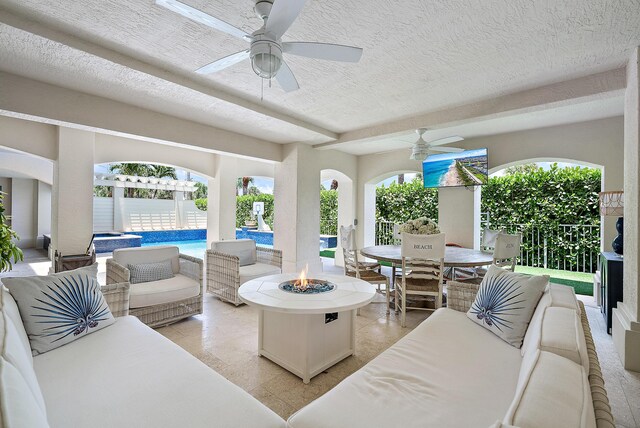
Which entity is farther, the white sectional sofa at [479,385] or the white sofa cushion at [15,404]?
the white sectional sofa at [479,385]

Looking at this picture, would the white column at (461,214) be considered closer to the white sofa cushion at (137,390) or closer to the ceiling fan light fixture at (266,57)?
the ceiling fan light fixture at (266,57)

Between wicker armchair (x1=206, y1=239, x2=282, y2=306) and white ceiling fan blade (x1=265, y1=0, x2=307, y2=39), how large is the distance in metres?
2.66

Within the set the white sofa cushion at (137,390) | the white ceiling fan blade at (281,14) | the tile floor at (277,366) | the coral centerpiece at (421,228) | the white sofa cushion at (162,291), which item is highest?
the white ceiling fan blade at (281,14)

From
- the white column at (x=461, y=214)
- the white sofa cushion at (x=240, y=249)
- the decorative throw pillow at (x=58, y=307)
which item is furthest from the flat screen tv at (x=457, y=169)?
the decorative throw pillow at (x=58, y=307)

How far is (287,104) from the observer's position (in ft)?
A: 12.1

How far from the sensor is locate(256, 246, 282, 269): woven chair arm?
4.41 meters

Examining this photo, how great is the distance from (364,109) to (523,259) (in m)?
4.64

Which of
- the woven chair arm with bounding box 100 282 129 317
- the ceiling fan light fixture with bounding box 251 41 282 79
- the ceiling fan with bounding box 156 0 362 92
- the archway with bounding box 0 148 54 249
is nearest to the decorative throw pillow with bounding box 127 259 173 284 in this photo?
the woven chair arm with bounding box 100 282 129 317

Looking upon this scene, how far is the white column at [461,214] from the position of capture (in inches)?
211

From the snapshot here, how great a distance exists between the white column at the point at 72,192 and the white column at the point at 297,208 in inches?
121

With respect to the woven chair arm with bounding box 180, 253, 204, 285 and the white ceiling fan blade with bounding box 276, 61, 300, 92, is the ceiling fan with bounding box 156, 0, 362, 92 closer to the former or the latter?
the white ceiling fan blade with bounding box 276, 61, 300, 92

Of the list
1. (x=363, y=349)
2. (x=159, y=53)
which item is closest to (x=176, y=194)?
(x=159, y=53)

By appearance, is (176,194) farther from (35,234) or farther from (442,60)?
(442,60)

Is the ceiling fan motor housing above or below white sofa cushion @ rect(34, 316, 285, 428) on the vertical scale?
above
